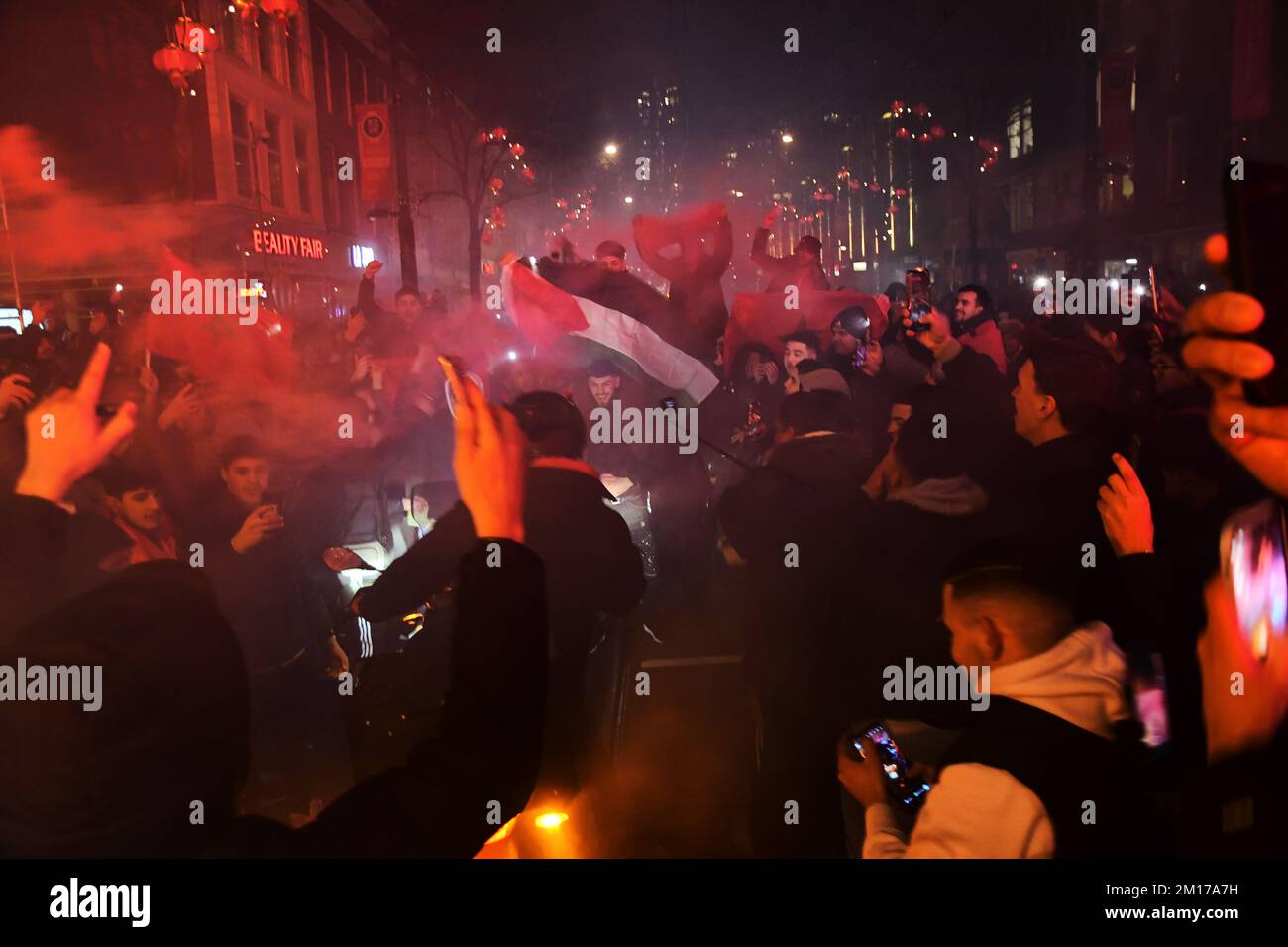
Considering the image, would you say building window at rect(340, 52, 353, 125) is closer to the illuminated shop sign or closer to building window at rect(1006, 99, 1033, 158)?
the illuminated shop sign

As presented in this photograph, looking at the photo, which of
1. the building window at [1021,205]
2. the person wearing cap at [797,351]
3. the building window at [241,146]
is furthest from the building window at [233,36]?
the building window at [1021,205]

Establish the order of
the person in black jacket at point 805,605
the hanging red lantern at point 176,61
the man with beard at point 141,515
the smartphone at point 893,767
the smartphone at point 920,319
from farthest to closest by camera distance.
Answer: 1. the hanging red lantern at point 176,61
2. the smartphone at point 920,319
3. the person in black jacket at point 805,605
4. the man with beard at point 141,515
5. the smartphone at point 893,767

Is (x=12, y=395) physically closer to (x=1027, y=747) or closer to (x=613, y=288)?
(x=613, y=288)

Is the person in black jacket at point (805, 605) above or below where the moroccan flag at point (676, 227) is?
below

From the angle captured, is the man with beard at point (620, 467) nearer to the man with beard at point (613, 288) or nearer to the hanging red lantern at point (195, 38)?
the man with beard at point (613, 288)

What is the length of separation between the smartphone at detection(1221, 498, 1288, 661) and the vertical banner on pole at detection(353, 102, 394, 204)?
55.3 ft

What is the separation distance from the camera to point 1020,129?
44250mm

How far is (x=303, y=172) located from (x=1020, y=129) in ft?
117

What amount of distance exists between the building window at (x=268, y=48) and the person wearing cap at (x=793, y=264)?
1885cm

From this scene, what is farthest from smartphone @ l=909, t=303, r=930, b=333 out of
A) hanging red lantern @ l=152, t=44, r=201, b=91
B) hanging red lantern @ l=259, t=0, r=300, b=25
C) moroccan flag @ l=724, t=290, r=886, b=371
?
hanging red lantern @ l=152, t=44, r=201, b=91

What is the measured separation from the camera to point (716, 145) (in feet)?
200

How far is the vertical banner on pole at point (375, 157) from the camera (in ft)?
55.0

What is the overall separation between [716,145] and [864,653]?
62.0m
